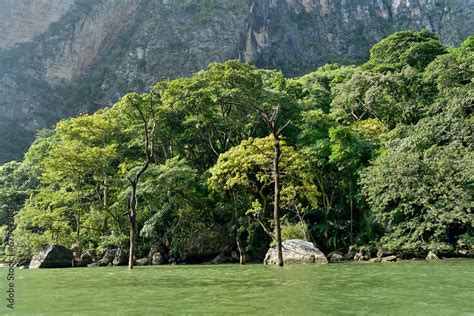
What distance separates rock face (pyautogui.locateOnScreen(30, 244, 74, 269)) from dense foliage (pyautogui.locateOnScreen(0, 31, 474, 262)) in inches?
90.3

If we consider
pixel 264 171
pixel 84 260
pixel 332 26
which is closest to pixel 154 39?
pixel 332 26

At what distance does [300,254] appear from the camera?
58.5 feet

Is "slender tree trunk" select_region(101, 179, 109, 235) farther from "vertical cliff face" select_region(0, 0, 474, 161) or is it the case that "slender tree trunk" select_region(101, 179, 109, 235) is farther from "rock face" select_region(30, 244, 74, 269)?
"vertical cliff face" select_region(0, 0, 474, 161)


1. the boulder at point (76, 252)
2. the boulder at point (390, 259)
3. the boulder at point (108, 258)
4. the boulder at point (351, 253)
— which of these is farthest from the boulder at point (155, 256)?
the boulder at point (390, 259)

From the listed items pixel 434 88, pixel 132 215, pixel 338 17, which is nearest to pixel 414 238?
pixel 132 215

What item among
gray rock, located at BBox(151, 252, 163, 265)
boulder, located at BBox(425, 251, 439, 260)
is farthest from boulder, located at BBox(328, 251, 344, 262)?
gray rock, located at BBox(151, 252, 163, 265)

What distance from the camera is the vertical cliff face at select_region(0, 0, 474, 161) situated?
7819 centimetres

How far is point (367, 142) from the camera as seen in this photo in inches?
954

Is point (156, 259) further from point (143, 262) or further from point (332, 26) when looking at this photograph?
point (332, 26)

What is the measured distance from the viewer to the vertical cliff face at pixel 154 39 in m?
78.2

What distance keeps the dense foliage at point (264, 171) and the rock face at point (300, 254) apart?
1205mm

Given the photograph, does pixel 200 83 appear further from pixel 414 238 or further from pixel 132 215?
pixel 414 238

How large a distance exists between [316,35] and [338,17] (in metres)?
7.85

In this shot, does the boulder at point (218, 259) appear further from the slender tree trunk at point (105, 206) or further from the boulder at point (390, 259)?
the boulder at point (390, 259)
